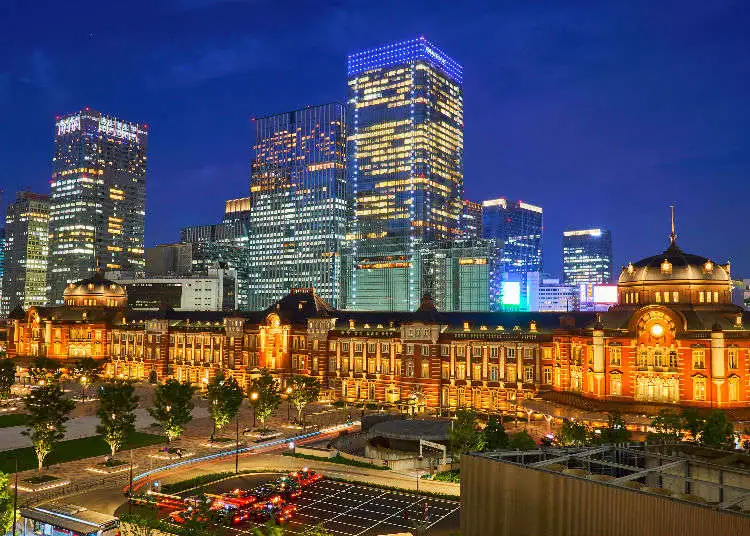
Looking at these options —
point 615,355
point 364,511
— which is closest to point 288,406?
point 615,355

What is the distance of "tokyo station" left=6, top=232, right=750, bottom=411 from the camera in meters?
80.8

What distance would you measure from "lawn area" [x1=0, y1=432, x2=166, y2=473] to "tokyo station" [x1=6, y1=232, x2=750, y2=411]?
36.2 m

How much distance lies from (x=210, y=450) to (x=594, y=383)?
152 feet

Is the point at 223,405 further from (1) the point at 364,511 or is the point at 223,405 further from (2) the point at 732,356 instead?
(2) the point at 732,356

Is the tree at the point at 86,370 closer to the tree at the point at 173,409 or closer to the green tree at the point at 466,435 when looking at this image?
the tree at the point at 173,409

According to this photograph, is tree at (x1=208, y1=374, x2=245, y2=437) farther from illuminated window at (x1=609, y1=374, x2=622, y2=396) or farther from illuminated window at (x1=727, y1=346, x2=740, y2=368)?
illuminated window at (x1=727, y1=346, x2=740, y2=368)

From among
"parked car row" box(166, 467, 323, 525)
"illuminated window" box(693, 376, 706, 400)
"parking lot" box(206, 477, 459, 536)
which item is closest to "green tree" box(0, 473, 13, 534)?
"parked car row" box(166, 467, 323, 525)

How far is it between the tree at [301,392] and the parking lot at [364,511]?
1121 inches

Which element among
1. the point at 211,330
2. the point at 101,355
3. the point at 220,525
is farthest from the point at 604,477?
the point at 101,355

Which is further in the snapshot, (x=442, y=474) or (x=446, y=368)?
(x=446, y=368)

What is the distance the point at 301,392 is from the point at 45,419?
33618mm

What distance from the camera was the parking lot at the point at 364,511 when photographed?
5106 cm

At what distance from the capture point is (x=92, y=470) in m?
67.2

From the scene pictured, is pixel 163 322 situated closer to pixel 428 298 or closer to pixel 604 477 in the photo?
pixel 428 298
